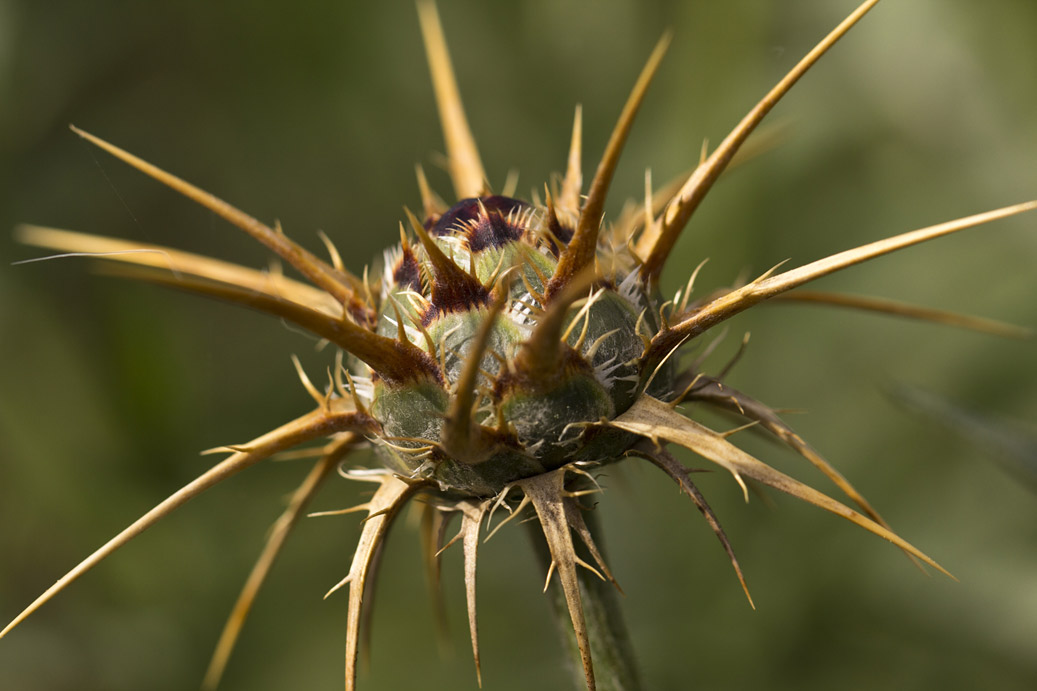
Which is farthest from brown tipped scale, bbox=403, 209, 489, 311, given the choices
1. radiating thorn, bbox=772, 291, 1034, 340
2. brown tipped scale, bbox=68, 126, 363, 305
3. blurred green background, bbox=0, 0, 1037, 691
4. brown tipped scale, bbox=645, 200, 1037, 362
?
blurred green background, bbox=0, 0, 1037, 691

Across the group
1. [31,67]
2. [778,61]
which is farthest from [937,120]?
[31,67]

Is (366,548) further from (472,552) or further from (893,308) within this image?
(893,308)

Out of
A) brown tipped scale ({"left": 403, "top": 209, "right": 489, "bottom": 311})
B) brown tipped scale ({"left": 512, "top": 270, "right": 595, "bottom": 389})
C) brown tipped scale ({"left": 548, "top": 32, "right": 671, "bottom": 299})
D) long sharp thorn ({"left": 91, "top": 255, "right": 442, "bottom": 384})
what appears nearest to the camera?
long sharp thorn ({"left": 91, "top": 255, "right": 442, "bottom": 384})

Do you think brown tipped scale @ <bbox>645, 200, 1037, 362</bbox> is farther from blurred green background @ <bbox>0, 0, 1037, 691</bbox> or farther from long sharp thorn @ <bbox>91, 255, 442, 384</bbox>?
blurred green background @ <bbox>0, 0, 1037, 691</bbox>

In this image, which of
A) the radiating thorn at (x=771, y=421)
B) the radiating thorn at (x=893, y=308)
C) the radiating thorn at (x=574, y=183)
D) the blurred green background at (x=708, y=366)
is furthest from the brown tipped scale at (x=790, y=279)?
the blurred green background at (x=708, y=366)

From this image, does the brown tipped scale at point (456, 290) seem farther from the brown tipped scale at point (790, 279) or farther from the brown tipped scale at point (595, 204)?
the brown tipped scale at point (790, 279)

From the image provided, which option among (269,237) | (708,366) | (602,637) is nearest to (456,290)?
(269,237)
